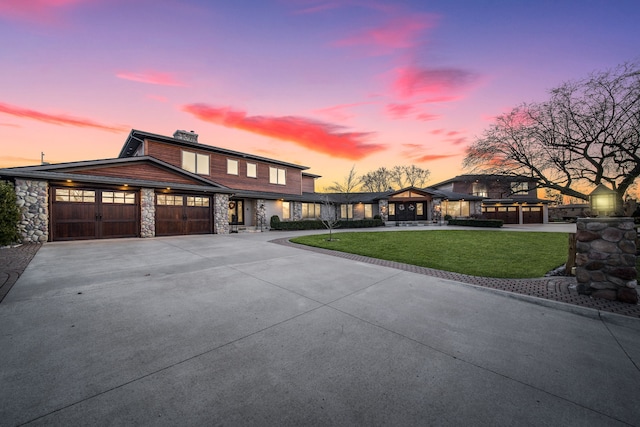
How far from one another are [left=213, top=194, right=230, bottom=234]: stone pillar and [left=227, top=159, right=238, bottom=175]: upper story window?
326 centimetres

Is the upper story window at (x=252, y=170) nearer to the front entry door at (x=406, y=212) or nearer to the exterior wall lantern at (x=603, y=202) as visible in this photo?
the front entry door at (x=406, y=212)

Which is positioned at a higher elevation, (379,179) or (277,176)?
(379,179)

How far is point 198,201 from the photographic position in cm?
1593

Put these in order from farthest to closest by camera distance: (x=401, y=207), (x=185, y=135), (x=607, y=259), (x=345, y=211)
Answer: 1. (x=345, y=211)
2. (x=401, y=207)
3. (x=185, y=135)
4. (x=607, y=259)

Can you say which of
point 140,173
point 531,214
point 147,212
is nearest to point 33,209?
point 147,212

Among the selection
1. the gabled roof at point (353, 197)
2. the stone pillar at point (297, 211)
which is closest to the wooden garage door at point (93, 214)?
the stone pillar at point (297, 211)

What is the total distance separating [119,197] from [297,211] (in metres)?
13.7

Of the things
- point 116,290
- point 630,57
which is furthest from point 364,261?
point 630,57

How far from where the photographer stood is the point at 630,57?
1057 cm

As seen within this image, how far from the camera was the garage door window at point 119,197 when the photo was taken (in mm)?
12695

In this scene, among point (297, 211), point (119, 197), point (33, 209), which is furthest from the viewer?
point (297, 211)

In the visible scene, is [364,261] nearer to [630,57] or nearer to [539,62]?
[539,62]

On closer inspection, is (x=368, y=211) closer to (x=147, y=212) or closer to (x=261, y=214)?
(x=261, y=214)

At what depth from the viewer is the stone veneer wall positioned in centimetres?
1047
